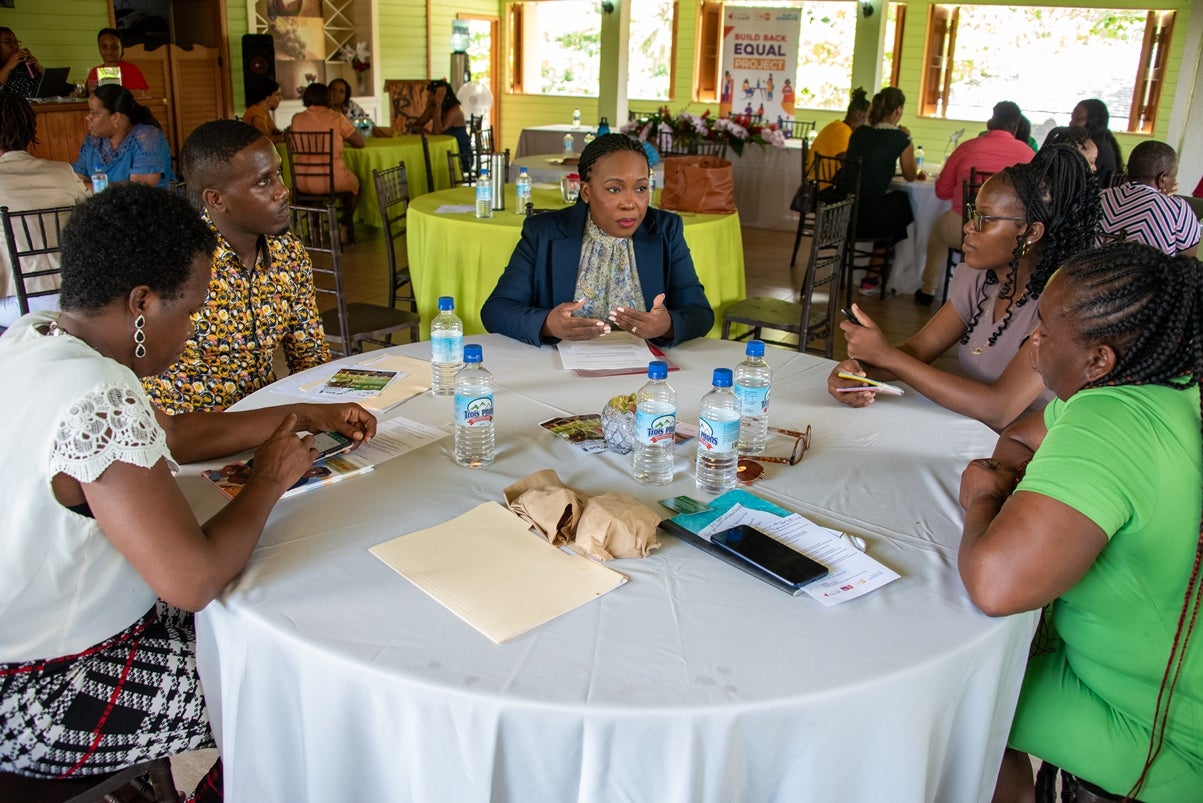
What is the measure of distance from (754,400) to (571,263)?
41.8 inches

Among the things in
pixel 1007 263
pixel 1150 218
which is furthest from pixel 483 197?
pixel 1150 218

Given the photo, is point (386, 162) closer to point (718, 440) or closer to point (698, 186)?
point (698, 186)

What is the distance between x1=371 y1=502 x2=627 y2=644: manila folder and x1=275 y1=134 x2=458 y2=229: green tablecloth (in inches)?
284

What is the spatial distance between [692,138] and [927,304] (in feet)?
7.46

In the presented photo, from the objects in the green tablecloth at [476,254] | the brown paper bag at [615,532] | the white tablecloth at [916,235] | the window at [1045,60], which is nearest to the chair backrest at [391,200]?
the green tablecloth at [476,254]

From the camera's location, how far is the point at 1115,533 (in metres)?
1.33

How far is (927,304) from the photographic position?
6875 millimetres

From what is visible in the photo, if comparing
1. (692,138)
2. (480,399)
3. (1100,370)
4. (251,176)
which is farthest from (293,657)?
(692,138)

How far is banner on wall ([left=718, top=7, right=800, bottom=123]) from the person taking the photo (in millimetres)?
10438

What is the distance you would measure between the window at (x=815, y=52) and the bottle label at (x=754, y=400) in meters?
11.5

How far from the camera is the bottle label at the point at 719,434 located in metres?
1.69

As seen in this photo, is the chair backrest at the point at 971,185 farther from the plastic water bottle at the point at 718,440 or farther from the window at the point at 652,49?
the window at the point at 652,49

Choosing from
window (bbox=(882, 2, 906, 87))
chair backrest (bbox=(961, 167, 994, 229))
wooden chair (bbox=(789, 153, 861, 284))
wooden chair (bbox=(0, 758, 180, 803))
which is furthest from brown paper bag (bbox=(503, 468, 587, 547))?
window (bbox=(882, 2, 906, 87))

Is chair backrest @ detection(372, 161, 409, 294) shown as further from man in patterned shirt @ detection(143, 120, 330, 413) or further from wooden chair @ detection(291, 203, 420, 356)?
man in patterned shirt @ detection(143, 120, 330, 413)
